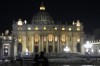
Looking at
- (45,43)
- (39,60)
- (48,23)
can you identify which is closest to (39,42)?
(45,43)

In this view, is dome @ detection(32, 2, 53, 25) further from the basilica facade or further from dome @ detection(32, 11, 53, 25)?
the basilica facade

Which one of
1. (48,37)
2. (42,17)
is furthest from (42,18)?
(48,37)

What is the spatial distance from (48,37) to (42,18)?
21.1m

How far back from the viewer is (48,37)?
15625 centimetres

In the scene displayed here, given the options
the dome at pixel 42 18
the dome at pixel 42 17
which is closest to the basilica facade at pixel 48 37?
the dome at pixel 42 18

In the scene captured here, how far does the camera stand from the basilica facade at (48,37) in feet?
508

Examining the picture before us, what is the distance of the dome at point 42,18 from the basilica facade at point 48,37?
38.9 feet

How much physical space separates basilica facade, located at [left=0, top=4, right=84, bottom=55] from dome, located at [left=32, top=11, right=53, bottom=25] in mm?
11859

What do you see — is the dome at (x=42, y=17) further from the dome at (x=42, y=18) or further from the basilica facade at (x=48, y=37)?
the basilica facade at (x=48, y=37)

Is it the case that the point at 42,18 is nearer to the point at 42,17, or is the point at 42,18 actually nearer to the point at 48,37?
the point at 42,17

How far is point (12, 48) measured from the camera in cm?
11425

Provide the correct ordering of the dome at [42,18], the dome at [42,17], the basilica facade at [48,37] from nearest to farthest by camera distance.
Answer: the basilica facade at [48,37] → the dome at [42,18] → the dome at [42,17]

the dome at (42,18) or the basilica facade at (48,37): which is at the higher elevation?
the dome at (42,18)

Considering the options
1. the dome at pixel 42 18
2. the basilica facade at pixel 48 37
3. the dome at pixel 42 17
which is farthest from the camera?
the dome at pixel 42 17
